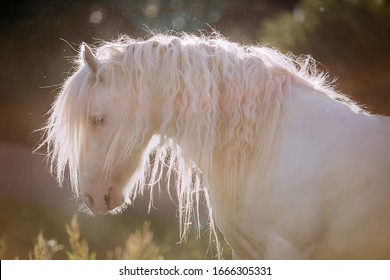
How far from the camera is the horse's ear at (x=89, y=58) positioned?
1.77m

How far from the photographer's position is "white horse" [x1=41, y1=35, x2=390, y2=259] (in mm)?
1635

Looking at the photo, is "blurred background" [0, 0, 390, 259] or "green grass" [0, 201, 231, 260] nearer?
"blurred background" [0, 0, 390, 259]

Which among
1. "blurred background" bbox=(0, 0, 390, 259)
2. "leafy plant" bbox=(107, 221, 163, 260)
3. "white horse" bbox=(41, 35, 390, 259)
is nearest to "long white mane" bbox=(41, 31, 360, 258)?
"white horse" bbox=(41, 35, 390, 259)

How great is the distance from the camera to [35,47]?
12.3ft

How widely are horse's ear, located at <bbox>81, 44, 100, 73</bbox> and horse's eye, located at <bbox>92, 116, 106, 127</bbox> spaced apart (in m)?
0.18

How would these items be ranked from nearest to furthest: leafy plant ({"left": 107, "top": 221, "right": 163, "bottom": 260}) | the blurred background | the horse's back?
1. the horse's back
2. leafy plant ({"left": 107, "top": 221, "right": 163, "bottom": 260})
3. the blurred background

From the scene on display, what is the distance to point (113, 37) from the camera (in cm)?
359

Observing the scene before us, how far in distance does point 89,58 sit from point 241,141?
619mm

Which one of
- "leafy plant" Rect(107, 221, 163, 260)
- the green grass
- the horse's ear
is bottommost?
"leafy plant" Rect(107, 221, 163, 260)

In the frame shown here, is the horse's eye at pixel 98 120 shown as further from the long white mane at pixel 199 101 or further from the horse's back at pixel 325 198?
the horse's back at pixel 325 198

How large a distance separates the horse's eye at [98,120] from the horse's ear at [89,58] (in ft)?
0.59

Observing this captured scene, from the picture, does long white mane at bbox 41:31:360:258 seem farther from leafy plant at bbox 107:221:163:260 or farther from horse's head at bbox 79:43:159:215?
leafy plant at bbox 107:221:163:260

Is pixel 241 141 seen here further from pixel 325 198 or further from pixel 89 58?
pixel 89 58

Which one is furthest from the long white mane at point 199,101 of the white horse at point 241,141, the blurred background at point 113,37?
the blurred background at point 113,37
